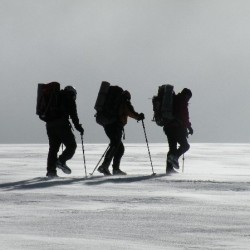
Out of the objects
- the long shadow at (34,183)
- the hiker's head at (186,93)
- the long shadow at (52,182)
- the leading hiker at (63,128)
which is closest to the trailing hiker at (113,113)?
the leading hiker at (63,128)

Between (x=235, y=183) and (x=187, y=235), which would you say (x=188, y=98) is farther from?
(x=187, y=235)

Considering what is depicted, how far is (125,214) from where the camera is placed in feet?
25.8

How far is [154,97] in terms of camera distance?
15.6 m

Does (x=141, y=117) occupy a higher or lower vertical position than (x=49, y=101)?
lower

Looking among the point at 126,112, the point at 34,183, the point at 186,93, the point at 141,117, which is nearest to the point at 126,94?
the point at 126,112

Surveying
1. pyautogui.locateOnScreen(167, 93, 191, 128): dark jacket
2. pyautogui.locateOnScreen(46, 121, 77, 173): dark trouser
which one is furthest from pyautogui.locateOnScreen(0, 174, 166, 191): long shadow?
pyautogui.locateOnScreen(167, 93, 191, 128): dark jacket

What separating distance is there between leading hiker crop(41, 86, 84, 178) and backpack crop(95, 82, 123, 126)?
588 millimetres

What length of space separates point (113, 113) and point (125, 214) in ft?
23.0

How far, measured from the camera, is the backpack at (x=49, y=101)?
14.0 m

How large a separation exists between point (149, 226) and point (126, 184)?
452 centimetres

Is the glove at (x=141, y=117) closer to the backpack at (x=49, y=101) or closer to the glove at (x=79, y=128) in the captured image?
the glove at (x=79, y=128)

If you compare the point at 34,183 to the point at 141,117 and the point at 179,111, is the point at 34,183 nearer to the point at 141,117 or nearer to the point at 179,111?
the point at 141,117

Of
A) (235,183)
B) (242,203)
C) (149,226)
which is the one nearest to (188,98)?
(235,183)

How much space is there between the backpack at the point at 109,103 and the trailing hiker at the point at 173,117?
3.14 ft
